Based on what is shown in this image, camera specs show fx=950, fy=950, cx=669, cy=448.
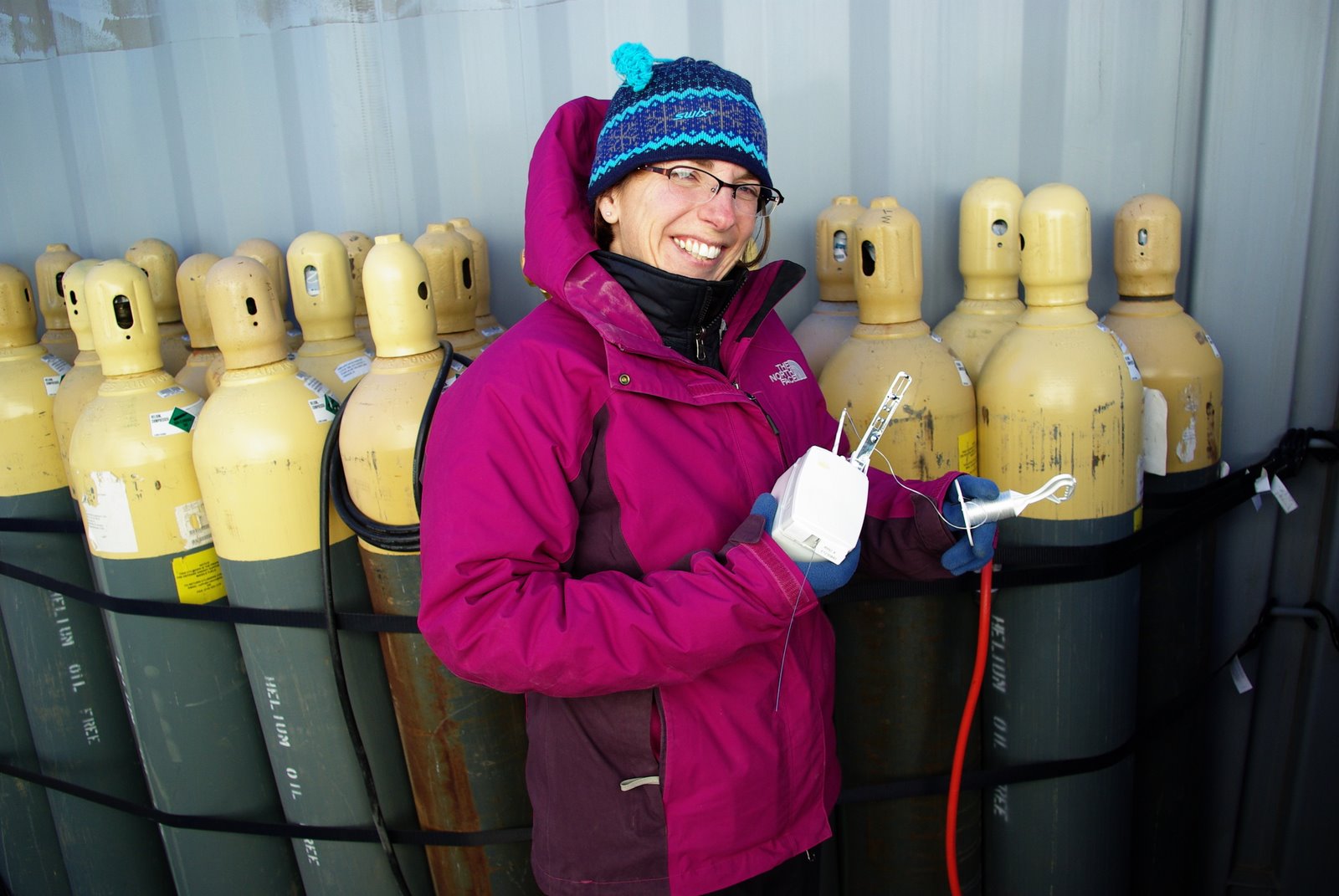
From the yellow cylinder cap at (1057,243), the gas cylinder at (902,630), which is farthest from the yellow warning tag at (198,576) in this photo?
the yellow cylinder cap at (1057,243)

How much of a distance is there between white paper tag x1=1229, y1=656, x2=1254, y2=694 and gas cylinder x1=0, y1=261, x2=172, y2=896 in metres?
2.68

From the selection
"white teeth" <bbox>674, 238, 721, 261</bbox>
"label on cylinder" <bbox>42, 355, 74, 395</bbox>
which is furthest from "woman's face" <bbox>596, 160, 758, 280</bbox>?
"label on cylinder" <bbox>42, 355, 74, 395</bbox>

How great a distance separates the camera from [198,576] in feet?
6.48

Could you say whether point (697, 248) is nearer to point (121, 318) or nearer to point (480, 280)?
point (480, 280)

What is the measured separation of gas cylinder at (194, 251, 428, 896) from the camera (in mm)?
1803

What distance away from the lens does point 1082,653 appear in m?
1.85

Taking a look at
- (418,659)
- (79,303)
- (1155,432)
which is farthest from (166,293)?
(1155,432)

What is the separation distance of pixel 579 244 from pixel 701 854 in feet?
2.88

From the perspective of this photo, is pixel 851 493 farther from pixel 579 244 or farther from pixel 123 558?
pixel 123 558

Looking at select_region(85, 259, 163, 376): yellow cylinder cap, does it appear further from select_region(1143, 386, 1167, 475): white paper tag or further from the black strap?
select_region(1143, 386, 1167, 475): white paper tag

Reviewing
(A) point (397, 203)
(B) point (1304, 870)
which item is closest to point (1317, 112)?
(B) point (1304, 870)

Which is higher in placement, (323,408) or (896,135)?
(896,135)

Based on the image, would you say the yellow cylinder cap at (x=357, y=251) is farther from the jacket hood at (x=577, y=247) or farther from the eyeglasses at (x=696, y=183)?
the eyeglasses at (x=696, y=183)

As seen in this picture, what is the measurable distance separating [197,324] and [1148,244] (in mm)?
2160
